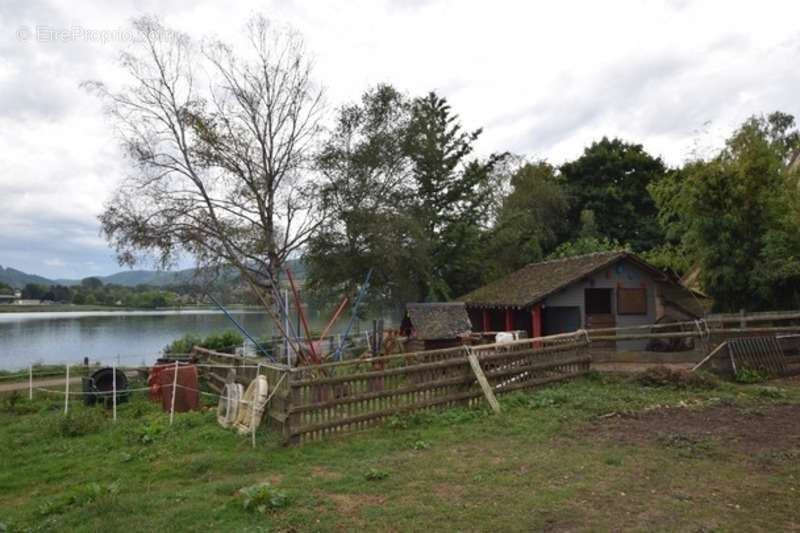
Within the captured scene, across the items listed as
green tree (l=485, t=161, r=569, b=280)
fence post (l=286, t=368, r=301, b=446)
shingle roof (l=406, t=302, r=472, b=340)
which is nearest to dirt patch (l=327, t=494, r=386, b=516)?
fence post (l=286, t=368, r=301, b=446)

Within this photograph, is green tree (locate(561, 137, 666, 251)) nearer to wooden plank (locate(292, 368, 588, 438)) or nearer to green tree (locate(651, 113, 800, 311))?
green tree (locate(651, 113, 800, 311))

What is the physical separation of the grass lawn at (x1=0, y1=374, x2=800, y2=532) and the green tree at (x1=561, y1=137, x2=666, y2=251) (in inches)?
950

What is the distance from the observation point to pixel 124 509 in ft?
17.4

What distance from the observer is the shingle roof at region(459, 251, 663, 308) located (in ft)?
61.0

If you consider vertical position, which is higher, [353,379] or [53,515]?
[353,379]

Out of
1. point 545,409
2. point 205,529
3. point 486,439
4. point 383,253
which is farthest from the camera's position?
point 383,253

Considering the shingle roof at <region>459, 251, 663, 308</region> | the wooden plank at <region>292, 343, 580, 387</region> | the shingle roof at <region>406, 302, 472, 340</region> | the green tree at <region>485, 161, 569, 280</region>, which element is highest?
the green tree at <region>485, 161, 569, 280</region>

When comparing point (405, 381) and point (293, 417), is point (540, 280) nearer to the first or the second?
point (405, 381)

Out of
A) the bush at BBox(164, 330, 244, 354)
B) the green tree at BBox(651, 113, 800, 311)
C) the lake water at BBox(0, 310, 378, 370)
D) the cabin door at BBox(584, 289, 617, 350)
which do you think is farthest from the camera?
the lake water at BBox(0, 310, 378, 370)

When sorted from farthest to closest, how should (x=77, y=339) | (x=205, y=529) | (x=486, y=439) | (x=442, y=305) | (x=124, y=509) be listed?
(x=77, y=339), (x=442, y=305), (x=486, y=439), (x=124, y=509), (x=205, y=529)

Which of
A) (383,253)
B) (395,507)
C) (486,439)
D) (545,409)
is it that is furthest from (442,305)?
(395,507)

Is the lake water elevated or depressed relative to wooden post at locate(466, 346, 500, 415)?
depressed

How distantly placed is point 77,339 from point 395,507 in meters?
40.6

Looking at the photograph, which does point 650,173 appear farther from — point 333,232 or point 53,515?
point 53,515
